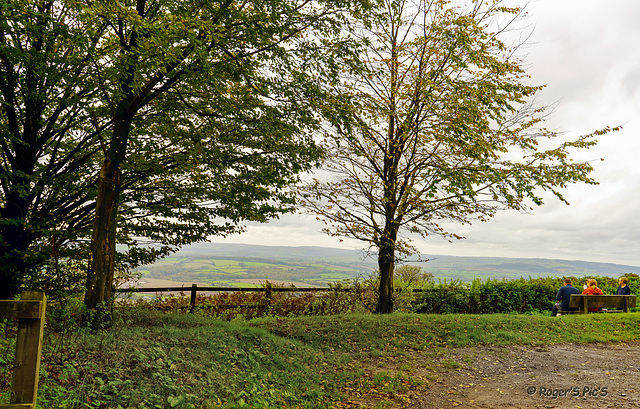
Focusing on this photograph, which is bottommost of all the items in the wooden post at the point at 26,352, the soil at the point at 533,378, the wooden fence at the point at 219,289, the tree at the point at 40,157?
the soil at the point at 533,378

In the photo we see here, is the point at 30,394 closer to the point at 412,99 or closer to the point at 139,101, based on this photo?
the point at 139,101

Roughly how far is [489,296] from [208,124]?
1459 centimetres

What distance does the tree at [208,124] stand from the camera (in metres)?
8.55

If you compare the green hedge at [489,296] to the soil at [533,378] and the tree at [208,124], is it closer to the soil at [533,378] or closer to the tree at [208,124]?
the soil at [533,378]

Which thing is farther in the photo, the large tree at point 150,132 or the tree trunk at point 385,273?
the tree trunk at point 385,273

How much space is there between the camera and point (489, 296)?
1734cm

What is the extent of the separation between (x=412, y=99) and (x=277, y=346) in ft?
28.8

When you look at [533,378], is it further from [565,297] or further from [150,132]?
[150,132]

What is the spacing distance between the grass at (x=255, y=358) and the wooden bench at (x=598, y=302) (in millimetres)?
2328

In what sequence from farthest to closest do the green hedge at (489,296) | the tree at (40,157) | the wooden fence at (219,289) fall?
the green hedge at (489,296), the wooden fence at (219,289), the tree at (40,157)

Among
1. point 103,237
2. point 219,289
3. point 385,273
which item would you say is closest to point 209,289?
point 219,289

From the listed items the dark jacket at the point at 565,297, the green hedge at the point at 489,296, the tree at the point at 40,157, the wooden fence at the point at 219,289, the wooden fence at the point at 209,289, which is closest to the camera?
the tree at the point at 40,157

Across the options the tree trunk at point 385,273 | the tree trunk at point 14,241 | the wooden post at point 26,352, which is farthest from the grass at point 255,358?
the tree trunk at point 385,273

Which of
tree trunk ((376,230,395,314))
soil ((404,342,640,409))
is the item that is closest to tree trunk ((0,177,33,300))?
soil ((404,342,640,409))
